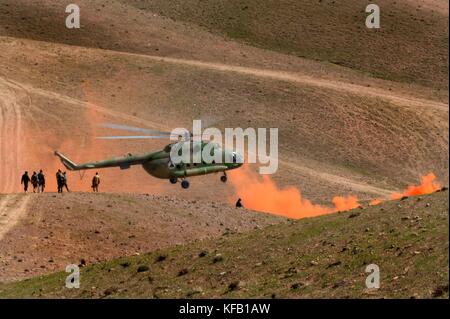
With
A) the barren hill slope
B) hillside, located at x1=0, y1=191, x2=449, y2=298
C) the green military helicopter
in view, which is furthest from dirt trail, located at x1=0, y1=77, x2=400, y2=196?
hillside, located at x1=0, y1=191, x2=449, y2=298

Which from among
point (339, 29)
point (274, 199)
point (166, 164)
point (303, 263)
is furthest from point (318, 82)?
point (303, 263)

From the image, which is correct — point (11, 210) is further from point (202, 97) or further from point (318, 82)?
point (318, 82)

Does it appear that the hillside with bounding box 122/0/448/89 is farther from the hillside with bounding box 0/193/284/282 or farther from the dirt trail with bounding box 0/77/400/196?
the hillside with bounding box 0/193/284/282

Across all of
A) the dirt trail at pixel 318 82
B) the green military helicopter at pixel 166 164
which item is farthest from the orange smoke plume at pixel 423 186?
the green military helicopter at pixel 166 164

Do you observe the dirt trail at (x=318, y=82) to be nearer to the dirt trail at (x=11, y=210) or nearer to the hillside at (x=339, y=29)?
the hillside at (x=339, y=29)

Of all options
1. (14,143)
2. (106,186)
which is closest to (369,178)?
(106,186)

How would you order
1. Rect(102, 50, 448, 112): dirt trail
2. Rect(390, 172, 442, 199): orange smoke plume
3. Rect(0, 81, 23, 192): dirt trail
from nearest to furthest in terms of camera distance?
Rect(0, 81, 23, 192): dirt trail → Rect(390, 172, 442, 199): orange smoke plume → Rect(102, 50, 448, 112): dirt trail
